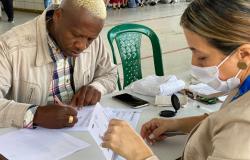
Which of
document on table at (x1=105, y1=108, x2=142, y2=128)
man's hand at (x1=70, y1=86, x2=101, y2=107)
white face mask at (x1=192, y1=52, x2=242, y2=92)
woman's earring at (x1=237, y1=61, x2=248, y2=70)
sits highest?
woman's earring at (x1=237, y1=61, x2=248, y2=70)

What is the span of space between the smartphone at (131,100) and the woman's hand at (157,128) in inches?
12.6

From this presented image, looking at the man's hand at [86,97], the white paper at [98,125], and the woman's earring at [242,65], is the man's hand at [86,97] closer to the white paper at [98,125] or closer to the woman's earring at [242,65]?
the white paper at [98,125]

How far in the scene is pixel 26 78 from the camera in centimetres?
188

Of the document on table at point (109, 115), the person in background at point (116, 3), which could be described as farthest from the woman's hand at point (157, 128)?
the person in background at point (116, 3)

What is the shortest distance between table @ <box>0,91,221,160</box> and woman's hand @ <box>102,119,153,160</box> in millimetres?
219

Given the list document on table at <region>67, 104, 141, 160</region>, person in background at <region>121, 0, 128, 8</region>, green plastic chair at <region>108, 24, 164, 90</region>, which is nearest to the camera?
document on table at <region>67, 104, 141, 160</region>

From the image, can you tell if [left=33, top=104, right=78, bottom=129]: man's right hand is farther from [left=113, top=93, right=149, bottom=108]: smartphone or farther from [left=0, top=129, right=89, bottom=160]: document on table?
[left=113, top=93, right=149, bottom=108]: smartphone

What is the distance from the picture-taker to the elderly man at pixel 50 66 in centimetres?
162

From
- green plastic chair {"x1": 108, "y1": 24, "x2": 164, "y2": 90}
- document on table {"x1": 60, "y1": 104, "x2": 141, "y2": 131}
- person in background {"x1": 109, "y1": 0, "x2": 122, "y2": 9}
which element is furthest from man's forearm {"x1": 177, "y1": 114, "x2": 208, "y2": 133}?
person in background {"x1": 109, "y1": 0, "x2": 122, "y2": 9}

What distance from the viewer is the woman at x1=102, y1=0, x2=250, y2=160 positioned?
40.1 inches

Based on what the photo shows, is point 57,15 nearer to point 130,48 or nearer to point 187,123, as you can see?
point 187,123

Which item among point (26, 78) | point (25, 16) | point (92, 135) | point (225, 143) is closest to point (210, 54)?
point (225, 143)

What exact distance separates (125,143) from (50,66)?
858 millimetres

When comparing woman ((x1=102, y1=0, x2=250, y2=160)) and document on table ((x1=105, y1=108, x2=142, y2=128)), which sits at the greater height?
woman ((x1=102, y1=0, x2=250, y2=160))
